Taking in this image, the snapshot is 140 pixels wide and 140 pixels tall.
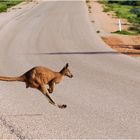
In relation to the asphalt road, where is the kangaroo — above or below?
above

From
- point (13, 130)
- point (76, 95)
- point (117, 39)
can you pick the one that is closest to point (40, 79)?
point (13, 130)

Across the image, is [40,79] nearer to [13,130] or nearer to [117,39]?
[13,130]

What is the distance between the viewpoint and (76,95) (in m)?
15.8

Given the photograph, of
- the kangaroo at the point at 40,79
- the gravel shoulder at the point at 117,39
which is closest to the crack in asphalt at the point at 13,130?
the kangaroo at the point at 40,79

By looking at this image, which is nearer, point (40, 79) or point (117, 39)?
point (40, 79)

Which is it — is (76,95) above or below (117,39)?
above

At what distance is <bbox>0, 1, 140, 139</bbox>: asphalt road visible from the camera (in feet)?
37.9

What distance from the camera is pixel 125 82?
18.1 metres

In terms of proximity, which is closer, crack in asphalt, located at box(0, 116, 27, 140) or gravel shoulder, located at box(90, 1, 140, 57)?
crack in asphalt, located at box(0, 116, 27, 140)

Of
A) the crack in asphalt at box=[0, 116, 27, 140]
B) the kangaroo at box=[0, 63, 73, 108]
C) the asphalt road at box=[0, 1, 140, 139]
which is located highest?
the kangaroo at box=[0, 63, 73, 108]

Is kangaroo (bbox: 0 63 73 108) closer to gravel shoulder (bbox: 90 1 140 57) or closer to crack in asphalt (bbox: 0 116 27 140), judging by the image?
crack in asphalt (bbox: 0 116 27 140)

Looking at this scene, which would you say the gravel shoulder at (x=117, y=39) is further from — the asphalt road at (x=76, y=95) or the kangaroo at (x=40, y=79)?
the kangaroo at (x=40, y=79)

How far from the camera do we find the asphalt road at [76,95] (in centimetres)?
1156

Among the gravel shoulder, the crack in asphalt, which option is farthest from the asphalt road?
the gravel shoulder
